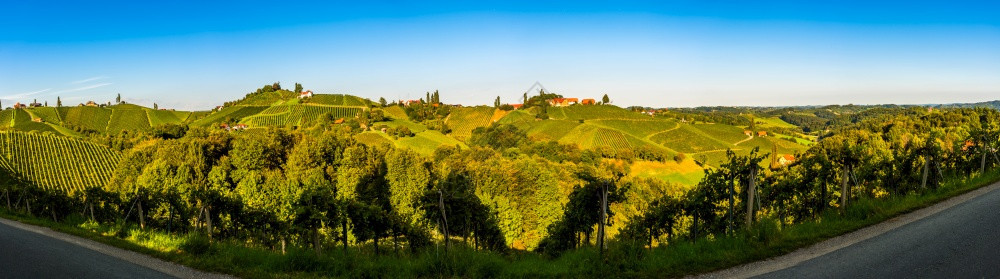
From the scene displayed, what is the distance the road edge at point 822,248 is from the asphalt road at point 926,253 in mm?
204

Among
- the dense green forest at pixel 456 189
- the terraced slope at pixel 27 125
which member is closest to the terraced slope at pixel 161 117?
the terraced slope at pixel 27 125

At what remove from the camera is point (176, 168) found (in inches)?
1662

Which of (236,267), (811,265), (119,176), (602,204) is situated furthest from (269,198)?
(811,265)

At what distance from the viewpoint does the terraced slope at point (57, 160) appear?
5497 centimetres

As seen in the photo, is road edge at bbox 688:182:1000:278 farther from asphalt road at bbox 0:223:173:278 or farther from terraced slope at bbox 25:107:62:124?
terraced slope at bbox 25:107:62:124

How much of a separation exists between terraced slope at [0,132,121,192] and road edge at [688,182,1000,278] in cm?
6613

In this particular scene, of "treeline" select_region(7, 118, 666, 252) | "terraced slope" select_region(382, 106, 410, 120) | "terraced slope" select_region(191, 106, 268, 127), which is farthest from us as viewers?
"terraced slope" select_region(382, 106, 410, 120)

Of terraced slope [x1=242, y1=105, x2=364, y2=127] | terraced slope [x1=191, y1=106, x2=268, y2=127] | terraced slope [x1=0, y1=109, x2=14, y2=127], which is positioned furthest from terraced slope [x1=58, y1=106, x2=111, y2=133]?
terraced slope [x1=242, y1=105, x2=364, y2=127]

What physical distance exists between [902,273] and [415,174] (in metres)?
42.6

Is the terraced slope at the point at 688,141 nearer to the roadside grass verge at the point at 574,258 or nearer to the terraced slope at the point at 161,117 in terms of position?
the roadside grass verge at the point at 574,258

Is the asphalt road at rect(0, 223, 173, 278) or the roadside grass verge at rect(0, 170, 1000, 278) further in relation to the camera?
the roadside grass verge at rect(0, 170, 1000, 278)

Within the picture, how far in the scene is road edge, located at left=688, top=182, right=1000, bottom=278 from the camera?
851 cm

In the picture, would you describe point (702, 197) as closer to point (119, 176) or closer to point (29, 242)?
point (29, 242)

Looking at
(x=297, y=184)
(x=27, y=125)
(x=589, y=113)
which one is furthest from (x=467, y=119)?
(x=297, y=184)
